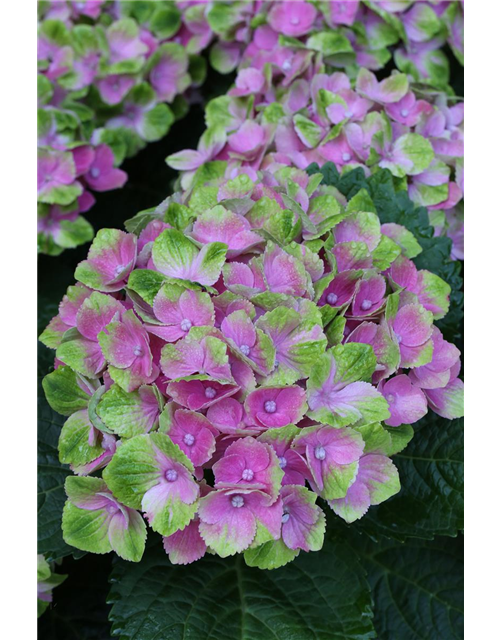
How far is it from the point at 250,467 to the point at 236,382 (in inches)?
3.6

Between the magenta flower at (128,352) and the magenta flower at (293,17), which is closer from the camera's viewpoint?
the magenta flower at (128,352)

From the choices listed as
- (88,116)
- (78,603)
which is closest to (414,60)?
(88,116)

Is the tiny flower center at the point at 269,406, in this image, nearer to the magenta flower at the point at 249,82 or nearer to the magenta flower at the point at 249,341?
the magenta flower at the point at 249,341

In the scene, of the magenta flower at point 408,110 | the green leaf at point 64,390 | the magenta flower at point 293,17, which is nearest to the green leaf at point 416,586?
the green leaf at point 64,390

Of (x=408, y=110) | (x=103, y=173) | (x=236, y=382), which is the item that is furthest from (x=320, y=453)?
(x=103, y=173)

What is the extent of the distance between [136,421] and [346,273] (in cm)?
30

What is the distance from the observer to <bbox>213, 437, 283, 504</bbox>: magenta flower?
75cm

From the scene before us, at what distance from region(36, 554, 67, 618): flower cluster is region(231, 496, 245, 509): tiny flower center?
0.39m

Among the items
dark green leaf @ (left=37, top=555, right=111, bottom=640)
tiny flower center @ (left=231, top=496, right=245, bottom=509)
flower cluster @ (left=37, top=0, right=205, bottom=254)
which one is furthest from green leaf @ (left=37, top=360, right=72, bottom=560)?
flower cluster @ (left=37, top=0, right=205, bottom=254)

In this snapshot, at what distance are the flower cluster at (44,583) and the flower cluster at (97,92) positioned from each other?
0.58 m

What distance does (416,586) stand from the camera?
3.63 feet

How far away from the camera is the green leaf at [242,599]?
86 centimetres

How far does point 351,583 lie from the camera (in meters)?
0.94

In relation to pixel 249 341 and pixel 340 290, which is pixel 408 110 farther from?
pixel 249 341
